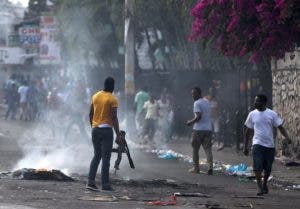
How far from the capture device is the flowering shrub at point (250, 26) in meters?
13.6

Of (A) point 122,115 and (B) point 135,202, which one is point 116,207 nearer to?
(B) point 135,202

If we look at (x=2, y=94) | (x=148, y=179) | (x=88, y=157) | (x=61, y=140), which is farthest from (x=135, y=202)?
(x=2, y=94)

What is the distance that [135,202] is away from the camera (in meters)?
11.7

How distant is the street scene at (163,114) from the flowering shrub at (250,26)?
0.02 meters

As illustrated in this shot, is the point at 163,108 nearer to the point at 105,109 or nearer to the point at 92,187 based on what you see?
the point at 105,109

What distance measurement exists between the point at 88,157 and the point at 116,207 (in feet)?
26.8

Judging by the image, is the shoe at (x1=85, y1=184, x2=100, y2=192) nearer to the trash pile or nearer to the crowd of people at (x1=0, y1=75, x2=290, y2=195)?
the crowd of people at (x1=0, y1=75, x2=290, y2=195)

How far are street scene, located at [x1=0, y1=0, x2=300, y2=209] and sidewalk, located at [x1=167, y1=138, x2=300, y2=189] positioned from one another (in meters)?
0.03

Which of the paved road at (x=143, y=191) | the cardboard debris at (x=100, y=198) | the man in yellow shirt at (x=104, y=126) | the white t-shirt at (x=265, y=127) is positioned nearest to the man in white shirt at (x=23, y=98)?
the paved road at (x=143, y=191)

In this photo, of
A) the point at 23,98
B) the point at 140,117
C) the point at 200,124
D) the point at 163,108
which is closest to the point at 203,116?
the point at 200,124

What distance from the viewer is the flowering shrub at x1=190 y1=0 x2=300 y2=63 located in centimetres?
1364

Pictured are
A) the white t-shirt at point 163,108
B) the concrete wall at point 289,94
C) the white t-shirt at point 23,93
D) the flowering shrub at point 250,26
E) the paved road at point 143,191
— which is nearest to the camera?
the paved road at point 143,191

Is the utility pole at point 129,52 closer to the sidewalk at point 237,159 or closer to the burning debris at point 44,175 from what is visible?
the sidewalk at point 237,159

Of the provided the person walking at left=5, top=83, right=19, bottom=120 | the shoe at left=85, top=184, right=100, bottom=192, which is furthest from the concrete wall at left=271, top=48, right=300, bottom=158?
the person walking at left=5, top=83, right=19, bottom=120
